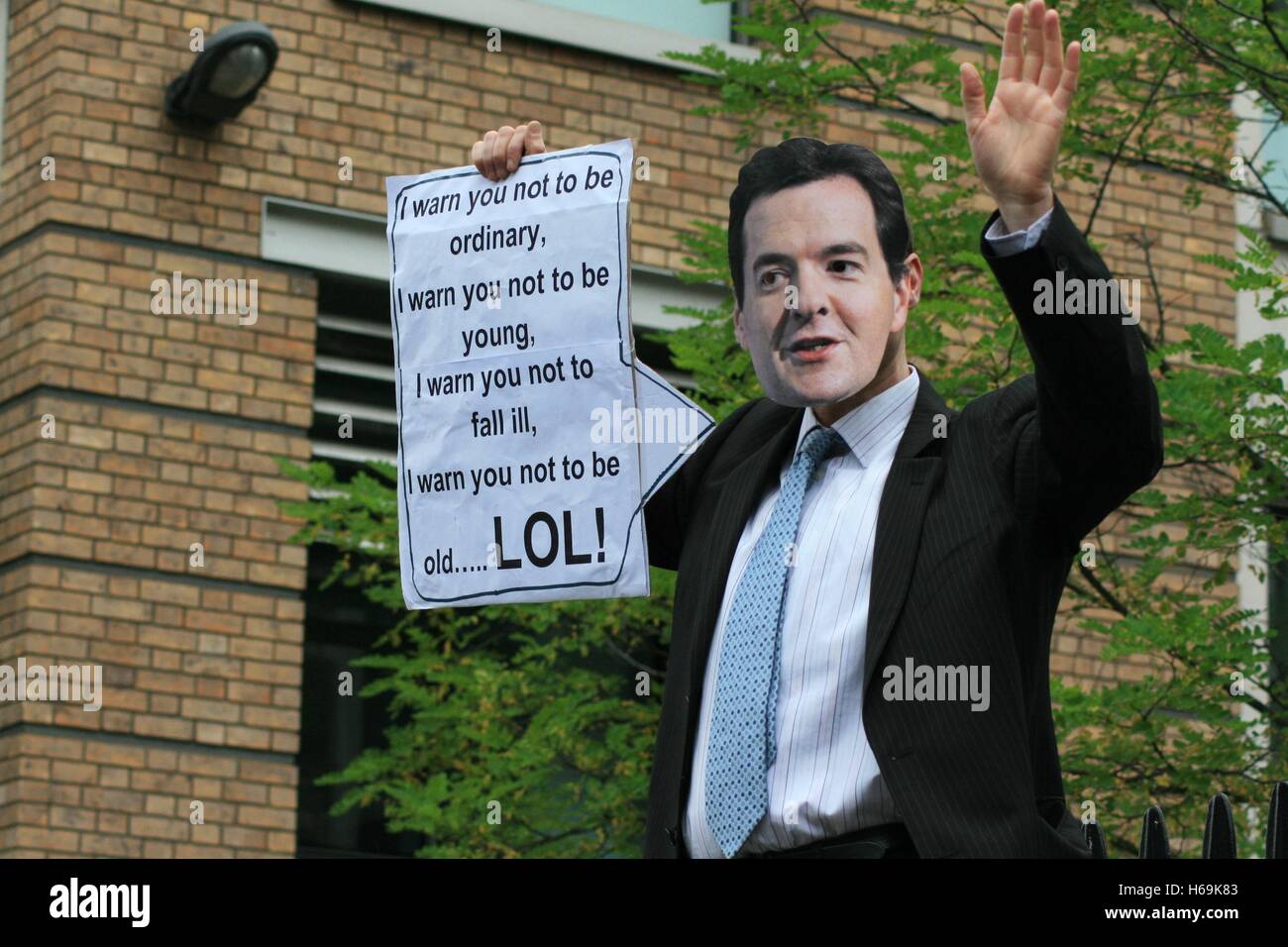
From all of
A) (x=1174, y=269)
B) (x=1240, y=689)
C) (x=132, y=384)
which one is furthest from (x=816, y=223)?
(x=1174, y=269)

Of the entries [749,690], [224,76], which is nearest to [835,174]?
[749,690]

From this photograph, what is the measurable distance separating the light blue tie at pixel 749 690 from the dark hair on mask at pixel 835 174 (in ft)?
1.36

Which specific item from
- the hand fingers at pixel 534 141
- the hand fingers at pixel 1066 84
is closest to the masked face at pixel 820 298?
the hand fingers at pixel 1066 84

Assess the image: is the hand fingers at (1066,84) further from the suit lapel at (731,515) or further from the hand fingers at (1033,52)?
the suit lapel at (731,515)

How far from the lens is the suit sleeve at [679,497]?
4234 millimetres

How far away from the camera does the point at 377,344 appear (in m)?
10.2

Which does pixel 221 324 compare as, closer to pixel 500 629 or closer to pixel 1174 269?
pixel 500 629

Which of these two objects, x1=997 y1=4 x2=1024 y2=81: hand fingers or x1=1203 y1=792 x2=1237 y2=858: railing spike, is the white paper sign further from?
x1=1203 y1=792 x2=1237 y2=858: railing spike

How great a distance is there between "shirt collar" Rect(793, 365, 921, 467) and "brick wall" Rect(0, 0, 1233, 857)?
19.2 feet

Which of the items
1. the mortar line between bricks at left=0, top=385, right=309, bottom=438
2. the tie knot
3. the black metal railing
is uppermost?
the mortar line between bricks at left=0, top=385, right=309, bottom=438

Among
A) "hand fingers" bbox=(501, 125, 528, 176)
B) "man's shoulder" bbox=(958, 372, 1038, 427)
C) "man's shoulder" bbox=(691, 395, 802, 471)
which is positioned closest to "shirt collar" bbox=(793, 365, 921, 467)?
"man's shoulder" bbox=(958, 372, 1038, 427)

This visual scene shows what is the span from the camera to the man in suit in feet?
11.1

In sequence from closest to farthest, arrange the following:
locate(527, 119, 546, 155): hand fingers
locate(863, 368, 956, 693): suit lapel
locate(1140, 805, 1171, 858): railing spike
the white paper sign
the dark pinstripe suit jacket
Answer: the dark pinstripe suit jacket < locate(863, 368, 956, 693): suit lapel < the white paper sign < locate(527, 119, 546, 155): hand fingers < locate(1140, 805, 1171, 858): railing spike
